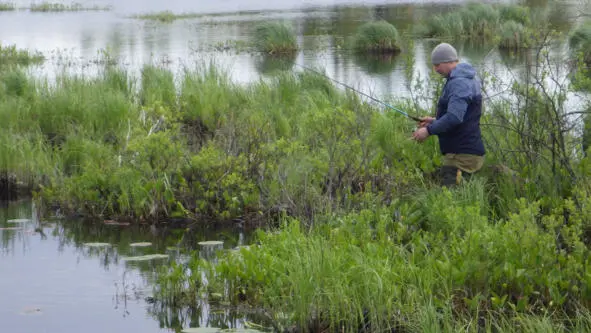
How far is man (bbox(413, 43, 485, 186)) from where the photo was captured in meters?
7.96

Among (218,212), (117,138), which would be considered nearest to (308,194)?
(218,212)

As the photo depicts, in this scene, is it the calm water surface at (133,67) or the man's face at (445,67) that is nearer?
the calm water surface at (133,67)

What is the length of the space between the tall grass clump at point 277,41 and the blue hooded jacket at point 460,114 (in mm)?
17321

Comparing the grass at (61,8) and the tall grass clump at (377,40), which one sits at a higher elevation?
the grass at (61,8)

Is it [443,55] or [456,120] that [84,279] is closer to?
[456,120]

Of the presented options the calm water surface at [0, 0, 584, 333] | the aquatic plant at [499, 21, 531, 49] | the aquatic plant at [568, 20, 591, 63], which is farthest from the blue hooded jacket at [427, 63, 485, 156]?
the aquatic plant at [499, 21, 531, 49]

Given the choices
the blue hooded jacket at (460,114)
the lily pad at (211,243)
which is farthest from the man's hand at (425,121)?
the lily pad at (211,243)

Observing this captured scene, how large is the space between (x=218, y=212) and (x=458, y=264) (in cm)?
359

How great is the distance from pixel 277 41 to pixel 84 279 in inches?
715

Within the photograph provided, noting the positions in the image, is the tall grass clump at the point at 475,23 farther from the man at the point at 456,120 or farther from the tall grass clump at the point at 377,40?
the man at the point at 456,120

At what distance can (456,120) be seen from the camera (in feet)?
26.1

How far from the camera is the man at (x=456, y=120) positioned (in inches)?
314

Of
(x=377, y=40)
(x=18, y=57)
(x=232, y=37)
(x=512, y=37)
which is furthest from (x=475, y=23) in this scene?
(x=18, y=57)

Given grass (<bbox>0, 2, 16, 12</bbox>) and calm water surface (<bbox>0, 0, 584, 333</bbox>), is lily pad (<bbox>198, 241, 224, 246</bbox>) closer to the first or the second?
calm water surface (<bbox>0, 0, 584, 333</bbox>)
